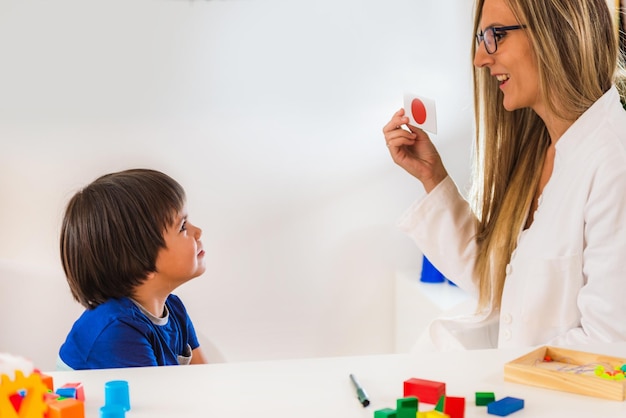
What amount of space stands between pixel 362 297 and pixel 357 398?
2.16 metres

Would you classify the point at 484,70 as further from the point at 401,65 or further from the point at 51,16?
the point at 51,16

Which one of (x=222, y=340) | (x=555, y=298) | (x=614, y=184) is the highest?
(x=614, y=184)

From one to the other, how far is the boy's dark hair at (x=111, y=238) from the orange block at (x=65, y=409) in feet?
2.77

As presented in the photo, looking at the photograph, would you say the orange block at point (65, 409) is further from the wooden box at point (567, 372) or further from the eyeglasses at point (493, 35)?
the eyeglasses at point (493, 35)

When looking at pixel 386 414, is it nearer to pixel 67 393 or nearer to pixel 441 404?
pixel 441 404

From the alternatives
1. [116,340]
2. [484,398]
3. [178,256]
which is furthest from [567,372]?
[178,256]

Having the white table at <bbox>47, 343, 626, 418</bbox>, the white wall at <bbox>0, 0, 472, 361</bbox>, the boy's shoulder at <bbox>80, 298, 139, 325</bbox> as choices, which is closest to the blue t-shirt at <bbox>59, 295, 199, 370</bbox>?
the boy's shoulder at <bbox>80, 298, 139, 325</bbox>

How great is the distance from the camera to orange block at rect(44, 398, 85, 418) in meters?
0.73

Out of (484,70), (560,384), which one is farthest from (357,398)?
(484,70)

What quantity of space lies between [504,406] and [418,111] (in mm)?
1165

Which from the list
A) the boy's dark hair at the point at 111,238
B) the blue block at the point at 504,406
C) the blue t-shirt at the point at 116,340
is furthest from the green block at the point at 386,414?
the boy's dark hair at the point at 111,238

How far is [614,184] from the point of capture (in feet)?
4.91

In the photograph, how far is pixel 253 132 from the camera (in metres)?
2.86

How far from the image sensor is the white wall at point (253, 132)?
2762 mm
